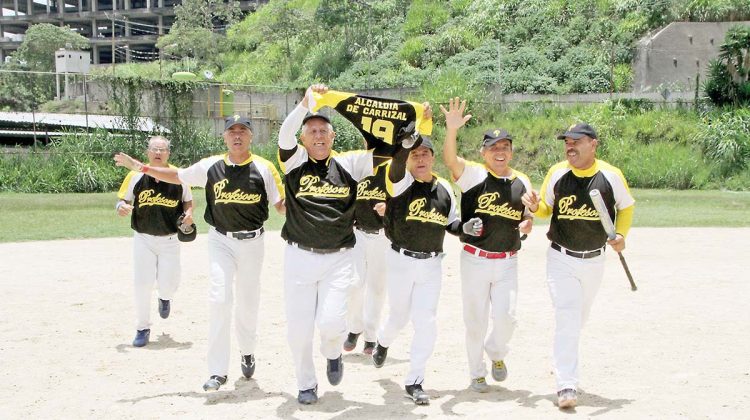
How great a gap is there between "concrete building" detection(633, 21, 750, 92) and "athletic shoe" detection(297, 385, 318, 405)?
124ft

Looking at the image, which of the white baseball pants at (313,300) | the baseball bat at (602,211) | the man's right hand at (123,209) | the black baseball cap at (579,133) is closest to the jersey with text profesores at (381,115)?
the white baseball pants at (313,300)

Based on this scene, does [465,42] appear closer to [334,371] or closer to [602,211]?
[602,211]

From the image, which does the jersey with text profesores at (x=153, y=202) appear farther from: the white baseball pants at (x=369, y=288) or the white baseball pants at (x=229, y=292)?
the white baseball pants at (x=369, y=288)

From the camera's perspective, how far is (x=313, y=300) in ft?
21.4

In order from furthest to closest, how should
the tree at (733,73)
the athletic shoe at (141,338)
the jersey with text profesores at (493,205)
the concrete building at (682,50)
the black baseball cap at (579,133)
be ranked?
1. the concrete building at (682,50)
2. the tree at (733,73)
3. the athletic shoe at (141,338)
4. the jersey with text profesores at (493,205)
5. the black baseball cap at (579,133)

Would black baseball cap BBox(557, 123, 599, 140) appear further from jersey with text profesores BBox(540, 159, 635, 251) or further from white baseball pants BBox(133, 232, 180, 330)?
white baseball pants BBox(133, 232, 180, 330)

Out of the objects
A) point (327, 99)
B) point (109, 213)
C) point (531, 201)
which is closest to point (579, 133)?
point (531, 201)

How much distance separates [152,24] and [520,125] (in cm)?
7138

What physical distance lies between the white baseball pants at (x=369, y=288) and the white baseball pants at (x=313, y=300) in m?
1.74

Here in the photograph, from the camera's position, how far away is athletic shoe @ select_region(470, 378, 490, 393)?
6.86 m

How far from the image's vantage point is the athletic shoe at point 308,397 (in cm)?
640

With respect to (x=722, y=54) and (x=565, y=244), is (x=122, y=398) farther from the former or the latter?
(x=722, y=54)

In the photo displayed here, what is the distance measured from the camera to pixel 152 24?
96.9 m

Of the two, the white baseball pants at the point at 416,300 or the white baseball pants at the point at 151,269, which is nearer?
the white baseball pants at the point at 416,300
